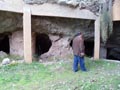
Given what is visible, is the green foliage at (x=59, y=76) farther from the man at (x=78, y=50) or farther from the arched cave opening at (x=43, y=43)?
the arched cave opening at (x=43, y=43)

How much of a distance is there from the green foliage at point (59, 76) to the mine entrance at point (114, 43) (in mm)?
2951

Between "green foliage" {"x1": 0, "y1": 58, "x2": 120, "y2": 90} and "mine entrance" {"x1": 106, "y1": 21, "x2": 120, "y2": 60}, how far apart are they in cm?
295

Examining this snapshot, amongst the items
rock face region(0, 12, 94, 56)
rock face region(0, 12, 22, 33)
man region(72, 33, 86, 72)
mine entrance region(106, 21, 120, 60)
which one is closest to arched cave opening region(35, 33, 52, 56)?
rock face region(0, 12, 94, 56)

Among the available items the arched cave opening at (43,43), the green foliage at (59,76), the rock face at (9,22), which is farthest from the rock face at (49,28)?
the arched cave opening at (43,43)

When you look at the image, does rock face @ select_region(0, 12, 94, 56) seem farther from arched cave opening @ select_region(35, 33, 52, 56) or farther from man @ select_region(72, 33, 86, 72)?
man @ select_region(72, 33, 86, 72)

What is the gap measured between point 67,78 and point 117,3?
408 centimetres

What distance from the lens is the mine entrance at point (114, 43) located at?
1372cm

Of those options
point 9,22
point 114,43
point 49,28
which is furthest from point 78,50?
point 114,43

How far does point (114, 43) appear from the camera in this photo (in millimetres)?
15094

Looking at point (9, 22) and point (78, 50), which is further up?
point (9, 22)

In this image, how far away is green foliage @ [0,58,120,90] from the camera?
8.29 meters

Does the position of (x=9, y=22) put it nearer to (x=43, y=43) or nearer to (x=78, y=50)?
(x=43, y=43)

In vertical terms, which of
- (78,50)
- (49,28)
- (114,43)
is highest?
(49,28)

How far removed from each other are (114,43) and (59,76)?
6483mm
